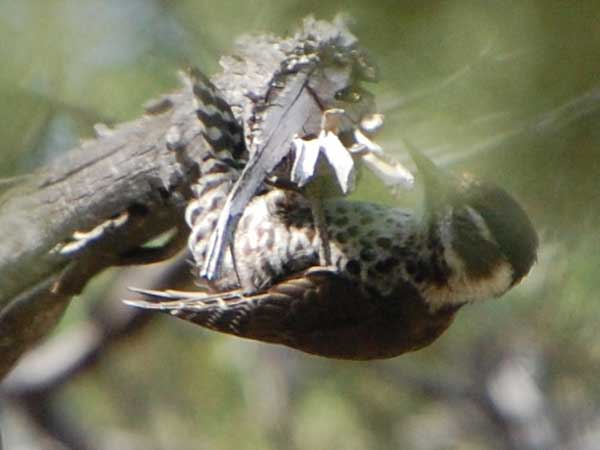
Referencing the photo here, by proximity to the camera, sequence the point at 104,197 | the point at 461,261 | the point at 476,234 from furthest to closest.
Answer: the point at 104,197
the point at 461,261
the point at 476,234

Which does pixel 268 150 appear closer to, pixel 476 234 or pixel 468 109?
pixel 476 234

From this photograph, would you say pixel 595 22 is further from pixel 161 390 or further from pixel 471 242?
pixel 161 390

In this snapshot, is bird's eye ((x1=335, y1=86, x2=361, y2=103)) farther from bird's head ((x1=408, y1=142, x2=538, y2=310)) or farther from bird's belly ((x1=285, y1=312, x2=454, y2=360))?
bird's belly ((x1=285, y1=312, x2=454, y2=360))

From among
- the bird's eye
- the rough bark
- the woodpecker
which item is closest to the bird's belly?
the woodpecker

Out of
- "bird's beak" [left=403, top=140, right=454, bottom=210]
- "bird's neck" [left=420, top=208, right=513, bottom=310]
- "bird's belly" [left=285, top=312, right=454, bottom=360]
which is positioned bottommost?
"bird's belly" [left=285, top=312, right=454, bottom=360]

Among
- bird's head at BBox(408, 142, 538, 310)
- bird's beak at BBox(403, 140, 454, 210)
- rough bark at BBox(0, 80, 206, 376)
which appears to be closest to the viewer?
bird's beak at BBox(403, 140, 454, 210)

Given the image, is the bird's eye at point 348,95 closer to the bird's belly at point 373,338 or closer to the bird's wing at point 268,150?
the bird's wing at point 268,150

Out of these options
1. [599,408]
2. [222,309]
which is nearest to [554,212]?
[222,309]

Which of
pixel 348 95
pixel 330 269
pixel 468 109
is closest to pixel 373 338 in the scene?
pixel 330 269
